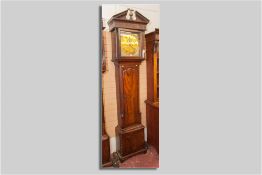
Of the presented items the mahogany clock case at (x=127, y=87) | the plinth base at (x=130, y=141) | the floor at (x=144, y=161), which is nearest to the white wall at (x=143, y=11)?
the mahogany clock case at (x=127, y=87)

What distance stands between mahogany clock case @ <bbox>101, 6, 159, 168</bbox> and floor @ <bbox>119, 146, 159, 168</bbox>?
0.8 inches

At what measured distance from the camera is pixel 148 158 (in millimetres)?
1758

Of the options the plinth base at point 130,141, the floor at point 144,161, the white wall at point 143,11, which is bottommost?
the floor at point 144,161

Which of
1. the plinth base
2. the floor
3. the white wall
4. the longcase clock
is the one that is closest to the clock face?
the longcase clock

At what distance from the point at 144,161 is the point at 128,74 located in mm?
798

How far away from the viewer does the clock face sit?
1.58 metres

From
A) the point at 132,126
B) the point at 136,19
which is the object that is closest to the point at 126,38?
the point at 136,19

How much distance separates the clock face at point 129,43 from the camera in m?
1.58

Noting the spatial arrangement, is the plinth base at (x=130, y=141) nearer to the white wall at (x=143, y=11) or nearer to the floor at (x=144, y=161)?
the floor at (x=144, y=161)

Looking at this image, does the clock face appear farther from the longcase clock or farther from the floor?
the floor

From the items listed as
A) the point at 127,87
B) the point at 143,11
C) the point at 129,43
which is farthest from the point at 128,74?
the point at 143,11

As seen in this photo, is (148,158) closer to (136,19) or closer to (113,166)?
(113,166)

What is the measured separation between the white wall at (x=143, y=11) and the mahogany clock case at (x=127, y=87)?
1.4 inches

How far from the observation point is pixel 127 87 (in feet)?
5.54
